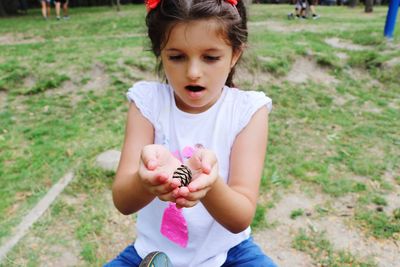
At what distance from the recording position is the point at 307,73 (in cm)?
524

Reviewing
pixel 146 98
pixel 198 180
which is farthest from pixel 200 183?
pixel 146 98

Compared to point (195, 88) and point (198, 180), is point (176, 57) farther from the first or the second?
point (198, 180)

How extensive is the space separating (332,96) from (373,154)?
1.40 meters

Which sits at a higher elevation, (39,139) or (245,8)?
(245,8)

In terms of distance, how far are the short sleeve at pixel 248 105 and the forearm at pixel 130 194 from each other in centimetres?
44

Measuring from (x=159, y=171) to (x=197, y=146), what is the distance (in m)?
0.50

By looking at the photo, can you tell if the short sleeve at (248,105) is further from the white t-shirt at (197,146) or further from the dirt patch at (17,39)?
the dirt patch at (17,39)

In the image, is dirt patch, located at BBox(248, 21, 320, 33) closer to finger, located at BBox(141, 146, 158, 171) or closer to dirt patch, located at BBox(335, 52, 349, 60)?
dirt patch, located at BBox(335, 52, 349, 60)

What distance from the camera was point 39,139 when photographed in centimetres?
365

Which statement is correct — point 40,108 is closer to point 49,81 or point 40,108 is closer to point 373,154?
point 49,81

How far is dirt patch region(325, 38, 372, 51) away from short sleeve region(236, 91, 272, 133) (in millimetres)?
5069

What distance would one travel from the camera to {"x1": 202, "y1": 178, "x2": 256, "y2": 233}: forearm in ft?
3.84

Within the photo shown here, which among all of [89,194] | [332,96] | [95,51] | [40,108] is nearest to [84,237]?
[89,194]

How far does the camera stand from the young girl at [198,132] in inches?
52.1
